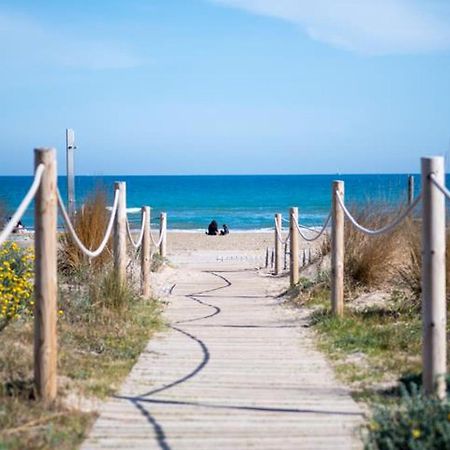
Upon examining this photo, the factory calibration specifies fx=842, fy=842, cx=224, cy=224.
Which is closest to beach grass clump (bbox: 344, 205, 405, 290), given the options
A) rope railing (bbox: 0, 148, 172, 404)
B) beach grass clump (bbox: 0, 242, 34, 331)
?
Answer: beach grass clump (bbox: 0, 242, 34, 331)

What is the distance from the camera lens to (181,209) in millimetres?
69000

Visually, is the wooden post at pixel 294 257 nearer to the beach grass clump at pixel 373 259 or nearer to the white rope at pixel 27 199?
the beach grass clump at pixel 373 259

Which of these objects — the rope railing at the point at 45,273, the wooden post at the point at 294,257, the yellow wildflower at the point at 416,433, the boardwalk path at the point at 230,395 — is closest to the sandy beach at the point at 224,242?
the wooden post at the point at 294,257

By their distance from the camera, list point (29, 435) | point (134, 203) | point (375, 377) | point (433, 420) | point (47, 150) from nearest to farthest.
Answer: point (433, 420) < point (29, 435) < point (47, 150) < point (375, 377) < point (134, 203)

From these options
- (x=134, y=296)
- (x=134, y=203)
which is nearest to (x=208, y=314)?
(x=134, y=296)

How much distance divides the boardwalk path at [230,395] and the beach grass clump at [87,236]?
3.18m

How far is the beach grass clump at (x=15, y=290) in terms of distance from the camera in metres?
7.43

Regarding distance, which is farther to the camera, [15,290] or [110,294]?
[110,294]

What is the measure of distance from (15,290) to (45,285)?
2.07 meters

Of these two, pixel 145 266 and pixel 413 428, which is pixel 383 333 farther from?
pixel 145 266

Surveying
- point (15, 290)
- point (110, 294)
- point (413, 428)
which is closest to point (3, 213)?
point (110, 294)

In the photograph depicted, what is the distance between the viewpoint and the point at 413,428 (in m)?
4.18

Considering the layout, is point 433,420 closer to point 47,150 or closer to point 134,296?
point 47,150

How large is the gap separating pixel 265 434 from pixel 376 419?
2.68ft
